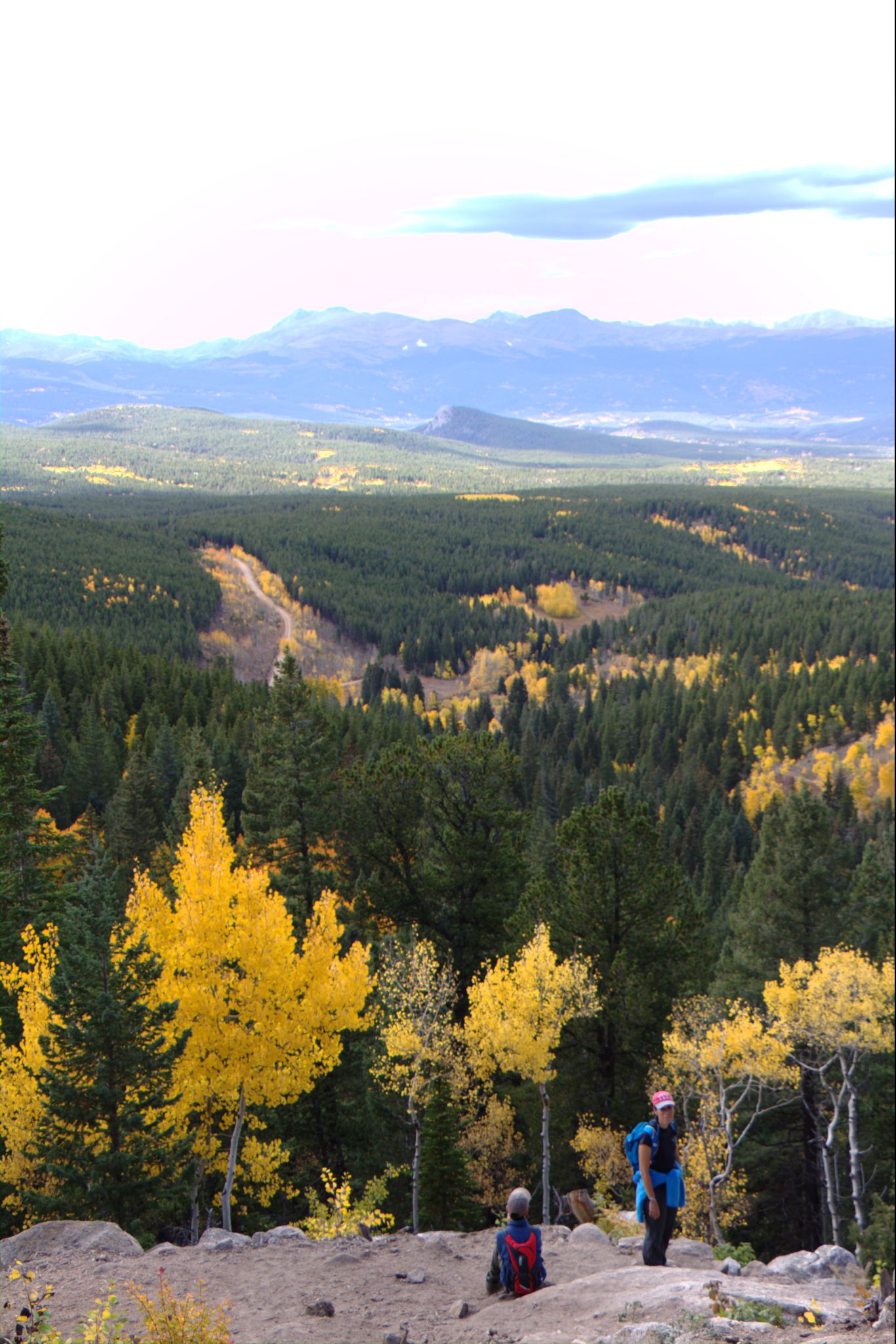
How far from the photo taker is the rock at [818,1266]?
1814 cm

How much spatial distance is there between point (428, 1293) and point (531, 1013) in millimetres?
11942

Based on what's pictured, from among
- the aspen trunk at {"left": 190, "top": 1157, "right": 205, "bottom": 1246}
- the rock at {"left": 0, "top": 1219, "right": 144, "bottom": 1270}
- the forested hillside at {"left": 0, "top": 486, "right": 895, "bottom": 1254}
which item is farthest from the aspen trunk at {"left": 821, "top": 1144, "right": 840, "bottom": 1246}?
the rock at {"left": 0, "top": 1219, "right": 144, "bottom": 1270}

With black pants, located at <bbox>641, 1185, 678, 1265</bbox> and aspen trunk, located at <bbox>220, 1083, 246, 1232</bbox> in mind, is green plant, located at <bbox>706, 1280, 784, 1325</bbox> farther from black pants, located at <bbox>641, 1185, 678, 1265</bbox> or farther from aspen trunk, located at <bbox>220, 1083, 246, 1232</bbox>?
aspen trunk, located at <bbox>220, 1083, 246, 1232</bbox>

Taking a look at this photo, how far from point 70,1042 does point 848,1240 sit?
1132 inches

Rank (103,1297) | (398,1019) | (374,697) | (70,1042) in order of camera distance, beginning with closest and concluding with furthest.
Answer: (103,1297), (70,1042), (398,1019), (374,697)

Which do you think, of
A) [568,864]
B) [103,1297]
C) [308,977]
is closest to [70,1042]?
[308,977]

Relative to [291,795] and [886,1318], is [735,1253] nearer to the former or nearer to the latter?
[886,1318]

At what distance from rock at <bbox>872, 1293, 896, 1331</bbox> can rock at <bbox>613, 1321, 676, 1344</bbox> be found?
Result: 9.15ft

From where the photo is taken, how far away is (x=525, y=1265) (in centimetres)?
1554

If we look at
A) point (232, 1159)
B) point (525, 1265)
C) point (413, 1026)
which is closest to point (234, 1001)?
point (232, 1159)

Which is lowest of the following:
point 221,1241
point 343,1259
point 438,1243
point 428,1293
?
point 438,1243

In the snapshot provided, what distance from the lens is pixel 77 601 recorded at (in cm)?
16838

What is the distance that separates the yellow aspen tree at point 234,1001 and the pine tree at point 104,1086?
129 centimetres

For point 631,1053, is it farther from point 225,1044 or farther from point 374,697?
point 374,697
